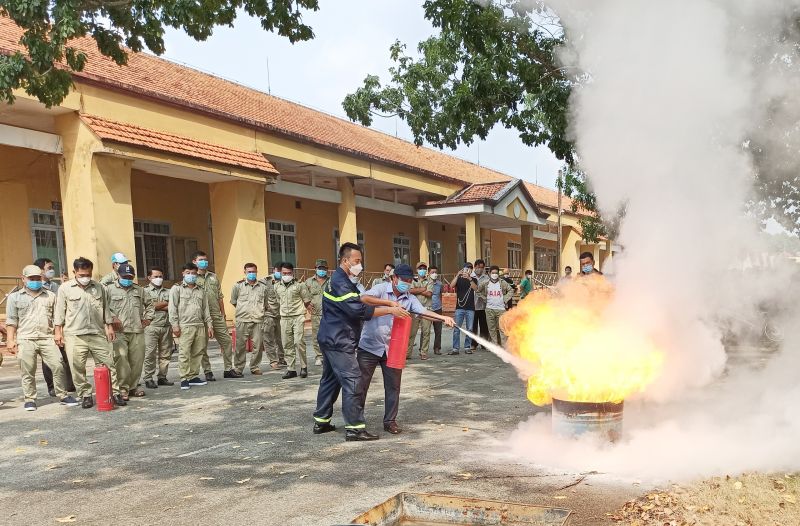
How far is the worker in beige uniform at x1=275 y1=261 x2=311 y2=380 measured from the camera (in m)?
9.62

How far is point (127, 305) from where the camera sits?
26.5 ft

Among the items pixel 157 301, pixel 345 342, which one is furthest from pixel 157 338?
pixel 345 342

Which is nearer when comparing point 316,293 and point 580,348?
point 580,348

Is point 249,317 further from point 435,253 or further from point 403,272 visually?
point 435,253

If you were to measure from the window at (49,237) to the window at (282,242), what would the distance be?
20.0ft

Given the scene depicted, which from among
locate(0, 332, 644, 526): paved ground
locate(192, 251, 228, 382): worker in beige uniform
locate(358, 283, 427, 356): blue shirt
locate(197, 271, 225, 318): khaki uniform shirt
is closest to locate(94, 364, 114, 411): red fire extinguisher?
locate(0, 332, 644, 526): paved ground

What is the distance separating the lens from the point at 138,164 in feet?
43.0

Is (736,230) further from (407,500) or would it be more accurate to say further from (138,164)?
(138,164)

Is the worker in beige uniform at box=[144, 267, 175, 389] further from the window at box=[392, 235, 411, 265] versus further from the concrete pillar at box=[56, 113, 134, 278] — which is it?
the window at box=[392, 235, 411, 265]

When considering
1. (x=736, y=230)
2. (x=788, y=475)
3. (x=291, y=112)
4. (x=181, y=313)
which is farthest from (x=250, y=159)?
(x=788, y=475)

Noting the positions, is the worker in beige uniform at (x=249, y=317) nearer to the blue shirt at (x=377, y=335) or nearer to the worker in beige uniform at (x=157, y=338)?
the worker in beige uniform at (x=157, y=338)

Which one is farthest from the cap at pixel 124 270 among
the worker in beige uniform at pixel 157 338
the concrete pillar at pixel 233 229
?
the concrete pillar at pixel 233 229

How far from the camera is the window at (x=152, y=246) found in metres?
15.7

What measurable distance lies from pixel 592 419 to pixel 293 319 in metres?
5.85
